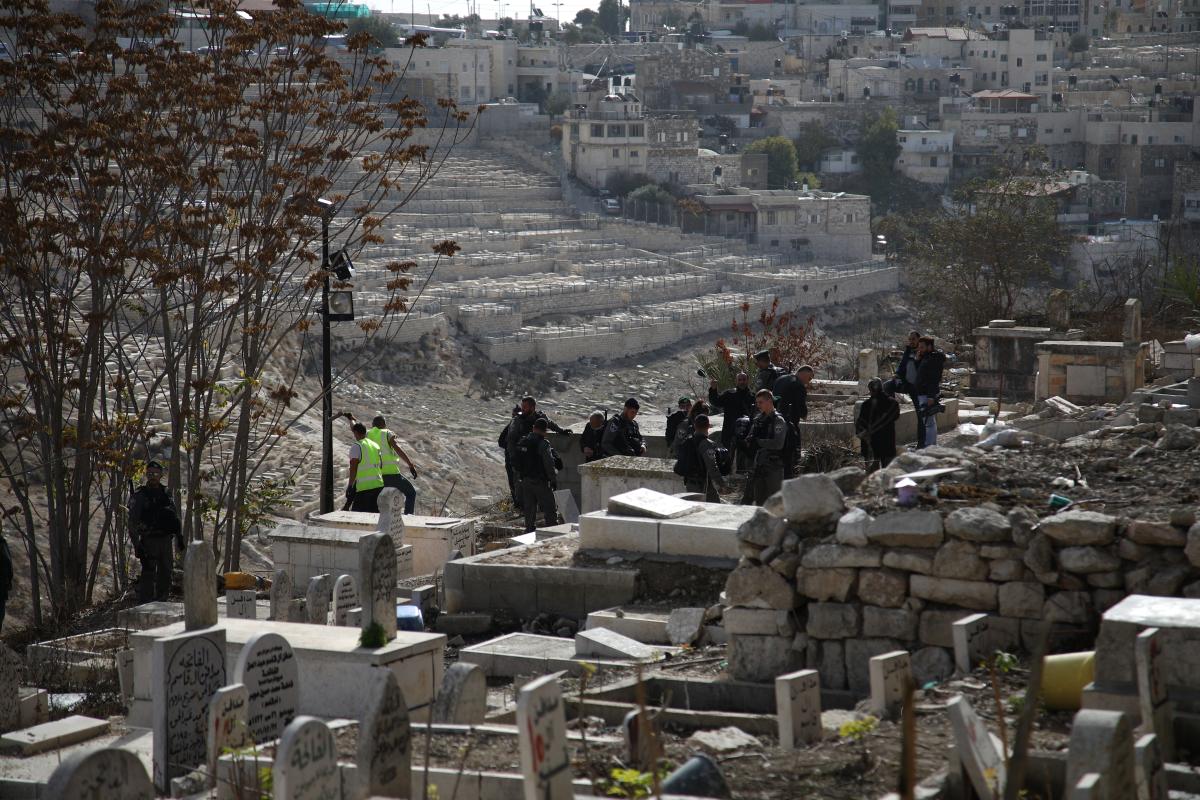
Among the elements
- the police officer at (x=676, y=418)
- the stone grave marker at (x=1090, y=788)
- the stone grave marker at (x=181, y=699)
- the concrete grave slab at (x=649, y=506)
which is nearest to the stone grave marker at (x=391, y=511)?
the concrete grave slab at (x=649, y=506)

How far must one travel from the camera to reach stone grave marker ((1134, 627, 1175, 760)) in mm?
5145

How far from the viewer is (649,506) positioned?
9.47 m

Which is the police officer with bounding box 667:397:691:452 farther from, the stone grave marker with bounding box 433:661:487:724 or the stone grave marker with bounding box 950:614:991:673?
the stone grave marker with bounding box 433:661:487:724

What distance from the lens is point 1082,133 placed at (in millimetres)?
86938

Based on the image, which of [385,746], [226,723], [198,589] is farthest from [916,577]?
[198,589]

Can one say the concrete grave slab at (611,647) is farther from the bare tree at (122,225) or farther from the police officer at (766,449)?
the bare tree at (122,225)

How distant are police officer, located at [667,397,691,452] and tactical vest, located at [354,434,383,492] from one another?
7.96 feet

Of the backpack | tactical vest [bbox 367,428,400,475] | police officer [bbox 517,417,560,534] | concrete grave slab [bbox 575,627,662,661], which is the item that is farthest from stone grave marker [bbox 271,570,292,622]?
tactical vest [bbox 367,428,400,475]

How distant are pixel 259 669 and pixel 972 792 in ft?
9.65

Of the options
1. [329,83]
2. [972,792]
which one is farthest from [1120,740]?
[329,83]

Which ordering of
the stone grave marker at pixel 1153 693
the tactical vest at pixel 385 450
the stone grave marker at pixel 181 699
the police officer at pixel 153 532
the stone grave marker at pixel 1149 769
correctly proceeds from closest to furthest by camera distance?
1. the stone grave marker at pixel 1149 769
2. the stone grave marker at pixel 1153 693
3. the stone grave marker at pixel 181 699
4. the police officer at pixel 153 532
5. the tactical vest at pixel 385 450

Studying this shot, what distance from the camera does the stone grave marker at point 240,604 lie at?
31.0 ft

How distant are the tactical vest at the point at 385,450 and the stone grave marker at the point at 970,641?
7179 millimetres

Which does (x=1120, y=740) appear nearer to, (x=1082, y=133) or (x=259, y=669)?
(x=259, y=669)
